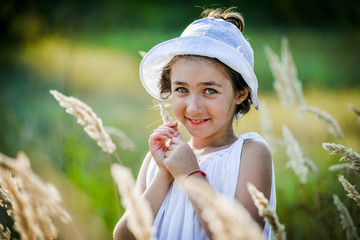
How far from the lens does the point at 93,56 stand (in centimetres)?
341

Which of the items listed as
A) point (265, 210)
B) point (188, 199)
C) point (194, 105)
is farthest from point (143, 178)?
point (265, 210)

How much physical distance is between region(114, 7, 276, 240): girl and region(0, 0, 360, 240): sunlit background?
0.84 meters

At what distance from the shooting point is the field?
100 inches

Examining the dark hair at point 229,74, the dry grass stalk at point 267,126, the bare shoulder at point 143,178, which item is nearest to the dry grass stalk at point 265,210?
the dark hair at point 229,74

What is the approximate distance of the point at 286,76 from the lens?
2383 mm

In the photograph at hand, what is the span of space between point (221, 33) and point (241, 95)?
12.6 inches

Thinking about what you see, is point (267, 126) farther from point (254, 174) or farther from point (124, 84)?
point (124, 84)

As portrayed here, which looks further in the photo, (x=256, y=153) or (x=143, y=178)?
(x=143, y=178)

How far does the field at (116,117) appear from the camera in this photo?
2551mm

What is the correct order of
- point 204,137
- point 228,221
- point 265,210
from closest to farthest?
1. point 228,221
2. point 265,210
3. point 204,137

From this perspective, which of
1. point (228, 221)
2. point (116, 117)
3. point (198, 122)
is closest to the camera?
point (228, 221)

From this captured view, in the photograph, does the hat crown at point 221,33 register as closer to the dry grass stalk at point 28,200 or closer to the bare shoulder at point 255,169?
the bare shoulder at point 255,169

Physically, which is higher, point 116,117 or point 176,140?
point 116,117

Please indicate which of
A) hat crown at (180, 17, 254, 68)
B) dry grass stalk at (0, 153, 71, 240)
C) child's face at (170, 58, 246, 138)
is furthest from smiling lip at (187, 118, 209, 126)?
dry grass stalk at (0, 153, 71, 240)
